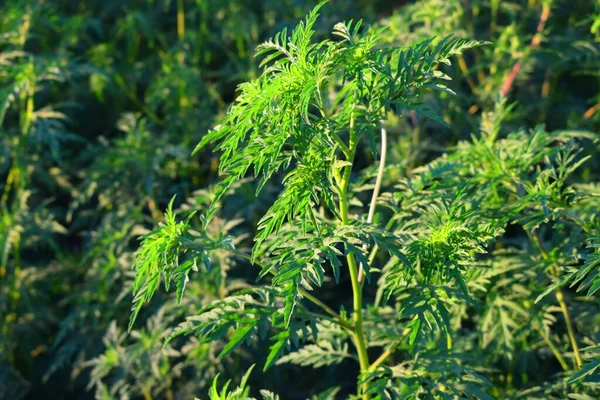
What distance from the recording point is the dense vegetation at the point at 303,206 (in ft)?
6.01

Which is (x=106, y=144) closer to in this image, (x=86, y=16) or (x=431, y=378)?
(x=86, y=16)

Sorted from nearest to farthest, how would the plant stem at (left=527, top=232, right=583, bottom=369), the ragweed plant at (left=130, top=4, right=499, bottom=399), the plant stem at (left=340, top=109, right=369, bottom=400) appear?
the ragweed plant at (left=130, top=4, right=499, bottom=399) → the plant stem at (left=340, top=109, right=369, bottom=400) → the plant stem at (left=527, top=232, right=583, bottom=369)

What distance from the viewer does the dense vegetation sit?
1.83 metres

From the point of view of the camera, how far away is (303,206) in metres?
1.74

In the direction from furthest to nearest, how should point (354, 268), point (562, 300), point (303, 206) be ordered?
point (562, 300) → point (354, 268) → point (303, 206)

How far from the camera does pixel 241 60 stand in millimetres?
4074

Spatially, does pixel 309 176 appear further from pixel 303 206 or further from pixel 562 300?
pixel 562 300

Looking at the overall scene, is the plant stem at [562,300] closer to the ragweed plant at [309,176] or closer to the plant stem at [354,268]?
the ragweed plant at [309,176]

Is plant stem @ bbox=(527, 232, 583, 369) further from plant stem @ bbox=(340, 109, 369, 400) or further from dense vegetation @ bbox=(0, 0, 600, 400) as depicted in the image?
plant stem @ bbox=(340, 109, 369, 400)

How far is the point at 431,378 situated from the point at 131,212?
1.78m

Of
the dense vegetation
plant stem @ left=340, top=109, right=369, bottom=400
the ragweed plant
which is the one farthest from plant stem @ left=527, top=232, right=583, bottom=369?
plant stem @ left=340, top=109, right=369, bottom=400

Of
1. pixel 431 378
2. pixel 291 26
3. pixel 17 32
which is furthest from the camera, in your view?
pixel 291 26

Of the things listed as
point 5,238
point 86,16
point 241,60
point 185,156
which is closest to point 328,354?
point 185,156

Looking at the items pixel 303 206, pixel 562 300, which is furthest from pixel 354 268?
pixel 562 300
